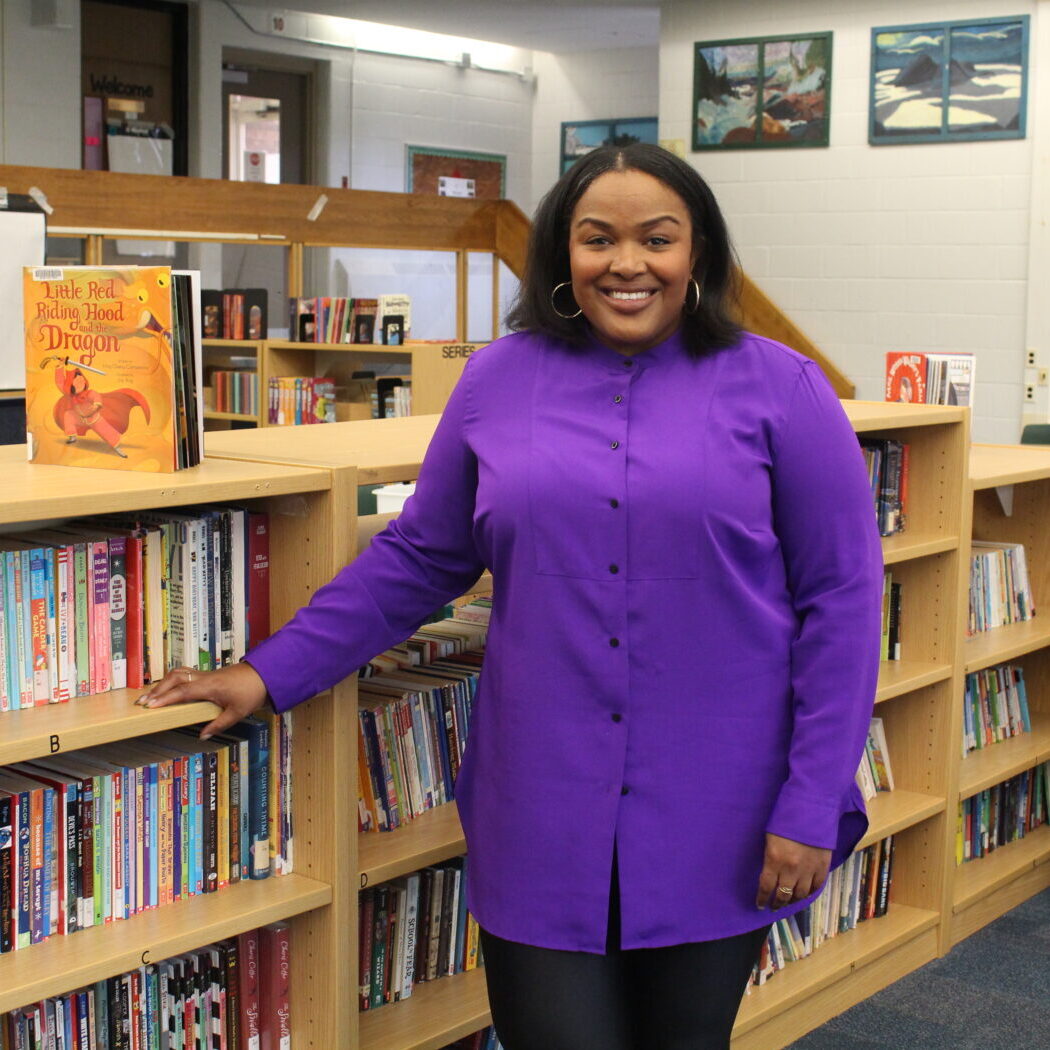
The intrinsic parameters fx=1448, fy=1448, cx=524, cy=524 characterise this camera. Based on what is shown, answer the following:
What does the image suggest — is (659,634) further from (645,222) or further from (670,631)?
(645,222)

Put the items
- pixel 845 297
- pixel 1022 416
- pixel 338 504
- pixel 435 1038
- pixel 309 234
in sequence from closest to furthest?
1. pixel 338 504
2. pixel 435 1038
3. pixel 1022 416
4. pixel 845 297
5. pixel 309 234

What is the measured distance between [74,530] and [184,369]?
246 millimetres

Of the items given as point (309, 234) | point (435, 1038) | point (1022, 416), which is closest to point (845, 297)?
point (1022, 416)

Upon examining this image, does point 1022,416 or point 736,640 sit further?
point 1022,416

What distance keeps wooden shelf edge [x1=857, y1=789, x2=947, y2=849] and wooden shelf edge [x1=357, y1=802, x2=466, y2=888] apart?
110cm

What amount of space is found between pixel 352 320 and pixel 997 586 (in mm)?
4308

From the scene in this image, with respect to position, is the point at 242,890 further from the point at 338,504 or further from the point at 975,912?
the point at 975,912

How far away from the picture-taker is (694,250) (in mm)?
1708

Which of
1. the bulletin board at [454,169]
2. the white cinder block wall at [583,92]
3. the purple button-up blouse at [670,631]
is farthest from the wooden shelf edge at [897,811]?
the white cinder block wall at [583,92]

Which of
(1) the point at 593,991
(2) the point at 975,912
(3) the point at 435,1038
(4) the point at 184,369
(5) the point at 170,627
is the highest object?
(4) the point at 184,369

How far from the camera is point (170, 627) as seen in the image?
1.83 m

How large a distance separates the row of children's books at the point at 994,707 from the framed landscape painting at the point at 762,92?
4457mm

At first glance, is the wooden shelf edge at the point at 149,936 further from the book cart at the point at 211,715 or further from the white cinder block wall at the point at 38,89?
the white cinder block wall at the point at 38,89

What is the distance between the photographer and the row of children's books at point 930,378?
334 cm
